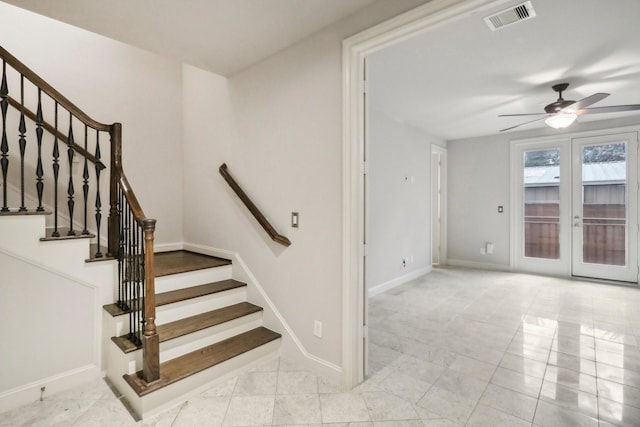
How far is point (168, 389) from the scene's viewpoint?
6.20 feet

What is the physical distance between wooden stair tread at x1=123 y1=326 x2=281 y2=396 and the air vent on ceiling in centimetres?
284

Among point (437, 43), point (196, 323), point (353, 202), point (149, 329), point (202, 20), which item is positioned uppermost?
point (437, 43)

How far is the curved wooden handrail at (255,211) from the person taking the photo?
2.50m

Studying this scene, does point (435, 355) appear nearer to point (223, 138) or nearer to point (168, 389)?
point (168, 389)

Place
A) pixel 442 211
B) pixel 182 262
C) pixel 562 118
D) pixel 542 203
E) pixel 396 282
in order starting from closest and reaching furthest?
pixel 182 262, pixel 562 118, pixel 396 282, pixel 542 203, pixel 442 211

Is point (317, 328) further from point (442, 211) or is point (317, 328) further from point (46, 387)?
point (442, 211)


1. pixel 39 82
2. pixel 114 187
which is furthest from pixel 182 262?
pixel 39 82

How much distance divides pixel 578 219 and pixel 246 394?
222 inches

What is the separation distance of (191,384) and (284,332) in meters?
0.76

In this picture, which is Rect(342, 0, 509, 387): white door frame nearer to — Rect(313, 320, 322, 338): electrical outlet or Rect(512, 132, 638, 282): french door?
Rect(313, 320, 322, 338): electrical outlet

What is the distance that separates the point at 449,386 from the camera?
214 centimetres

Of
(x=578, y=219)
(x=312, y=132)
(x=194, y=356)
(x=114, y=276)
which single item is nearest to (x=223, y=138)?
(x=312, y=132)

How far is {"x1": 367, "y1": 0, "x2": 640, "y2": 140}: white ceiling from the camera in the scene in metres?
2.29

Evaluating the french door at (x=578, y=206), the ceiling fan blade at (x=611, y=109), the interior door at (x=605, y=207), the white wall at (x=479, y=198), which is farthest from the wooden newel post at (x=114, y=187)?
the interior door at (x=605, y=207)
